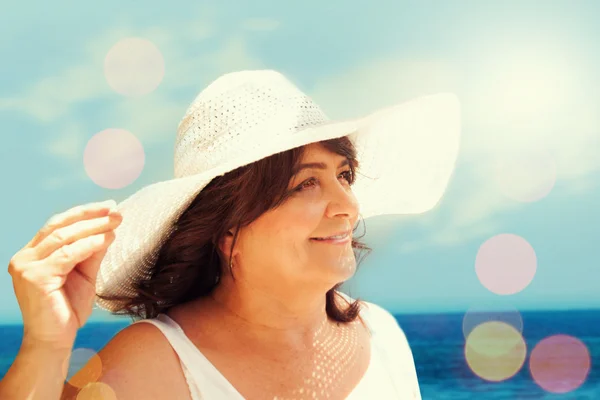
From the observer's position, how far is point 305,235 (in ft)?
8.71

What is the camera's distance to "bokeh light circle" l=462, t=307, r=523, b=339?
39281 mm

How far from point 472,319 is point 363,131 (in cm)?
4243

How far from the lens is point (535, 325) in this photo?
39281mm

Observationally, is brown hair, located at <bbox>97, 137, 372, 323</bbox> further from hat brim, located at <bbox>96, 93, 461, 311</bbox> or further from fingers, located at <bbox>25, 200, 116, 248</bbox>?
fingers, located at <bbox>25, 200, 116, 248</bbox>

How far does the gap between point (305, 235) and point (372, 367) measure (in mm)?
813

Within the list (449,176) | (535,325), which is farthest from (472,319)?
(449,176)

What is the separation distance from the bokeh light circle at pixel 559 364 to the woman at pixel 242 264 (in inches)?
754

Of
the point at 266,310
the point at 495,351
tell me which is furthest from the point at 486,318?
the point at 266,310

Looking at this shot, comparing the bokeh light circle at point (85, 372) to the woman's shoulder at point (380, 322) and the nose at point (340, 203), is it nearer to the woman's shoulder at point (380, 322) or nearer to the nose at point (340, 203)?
the nose at point (340, 203)

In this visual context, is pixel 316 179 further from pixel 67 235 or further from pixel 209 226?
pixel 67 235

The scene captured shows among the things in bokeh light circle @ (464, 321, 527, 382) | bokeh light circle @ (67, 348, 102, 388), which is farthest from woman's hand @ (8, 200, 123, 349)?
bokeh light circle @ (464, 321, 527, 382)

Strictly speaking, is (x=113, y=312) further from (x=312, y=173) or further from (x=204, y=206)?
(x=312, y=173)

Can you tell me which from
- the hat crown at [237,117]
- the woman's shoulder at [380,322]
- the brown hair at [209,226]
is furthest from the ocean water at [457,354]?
the hat crown at [237,117]

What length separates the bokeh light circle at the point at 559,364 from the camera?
846 inches
